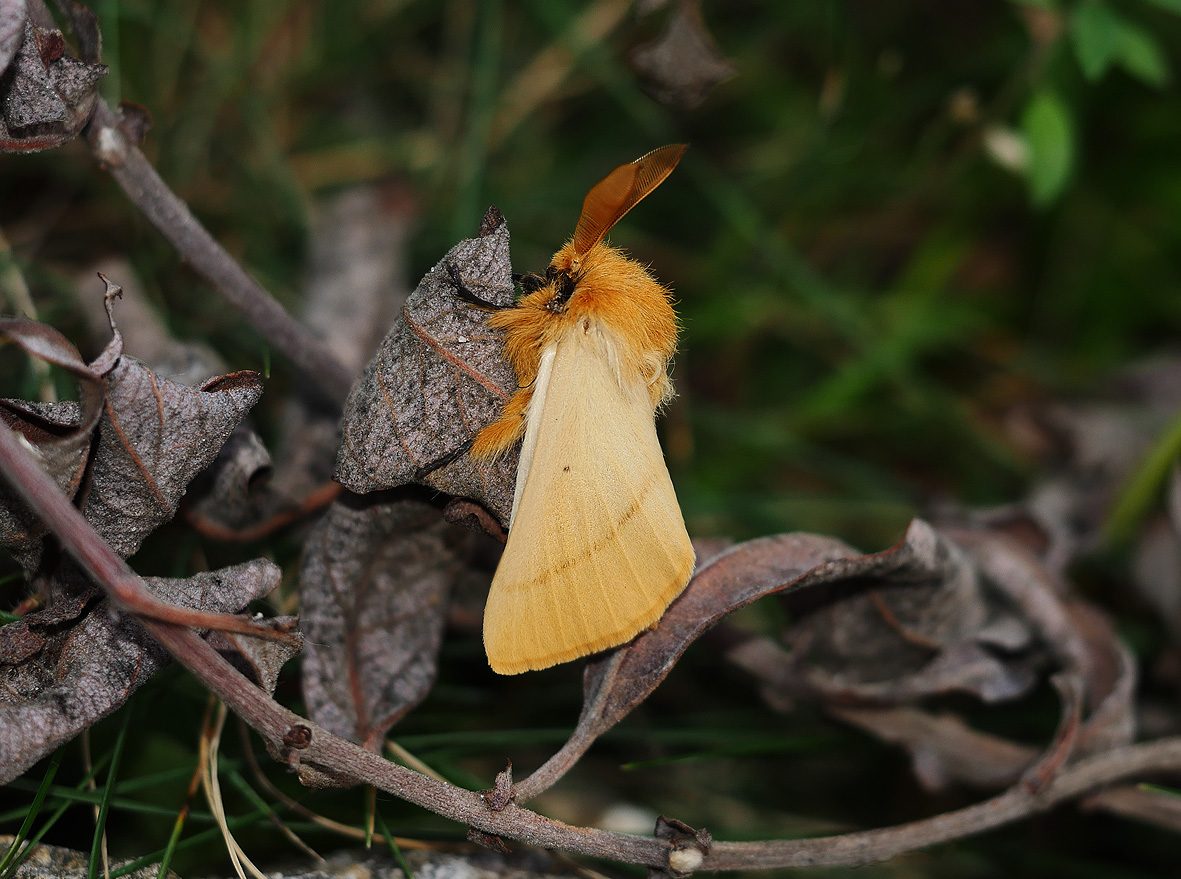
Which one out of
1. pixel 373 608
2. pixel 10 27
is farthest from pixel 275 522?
pixel 10 27

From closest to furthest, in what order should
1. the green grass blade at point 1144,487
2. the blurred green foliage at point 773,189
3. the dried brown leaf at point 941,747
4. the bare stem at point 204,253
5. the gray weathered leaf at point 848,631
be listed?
1. the gray weathered leaf at point 848,631
2. the bare stem at point 204,253
3. the dried brown leaf at point 941,747
4. the green grass blade at point 1144,487
5. the blurred green foliage at point 773,189

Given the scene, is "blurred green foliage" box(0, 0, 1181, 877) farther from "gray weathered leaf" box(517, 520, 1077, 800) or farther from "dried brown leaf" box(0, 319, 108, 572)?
"dried brown leaf" box(0, 319, 108, 572)

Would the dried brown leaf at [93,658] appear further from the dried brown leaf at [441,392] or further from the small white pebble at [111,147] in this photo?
the small white pebble at [111,147]

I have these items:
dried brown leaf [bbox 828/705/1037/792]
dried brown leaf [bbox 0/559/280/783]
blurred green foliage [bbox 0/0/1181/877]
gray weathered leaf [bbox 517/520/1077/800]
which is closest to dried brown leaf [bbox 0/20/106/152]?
A: dried brown leaf [bbox 0/559/280/783]

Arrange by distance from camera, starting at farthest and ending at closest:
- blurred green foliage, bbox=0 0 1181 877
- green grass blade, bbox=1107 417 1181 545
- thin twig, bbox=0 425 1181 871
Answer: blurred green foliage, bbox=0 0 1181 877 → green grass blade, bbox=1107 417 1181 545 → thin twig, bbox=0 425 1181 871

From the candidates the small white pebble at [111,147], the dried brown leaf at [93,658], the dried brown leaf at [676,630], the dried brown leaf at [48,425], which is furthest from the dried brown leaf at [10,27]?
the dried brown leaf at [676,630]
